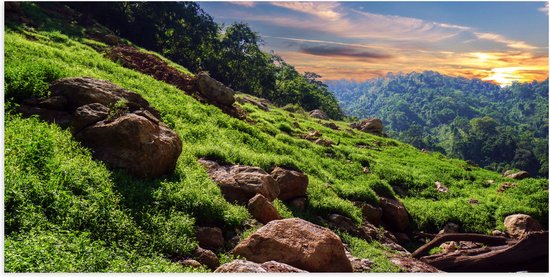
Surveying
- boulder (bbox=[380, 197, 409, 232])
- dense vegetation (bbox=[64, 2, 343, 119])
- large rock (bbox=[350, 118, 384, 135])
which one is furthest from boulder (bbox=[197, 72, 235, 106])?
large rock (bbox=[350, 118, 384, 135])

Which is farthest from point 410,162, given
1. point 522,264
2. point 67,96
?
point 67,96

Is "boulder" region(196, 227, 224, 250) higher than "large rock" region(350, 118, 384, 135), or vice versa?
"boulder" region(196, 227, 224, 250)

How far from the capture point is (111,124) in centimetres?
1152

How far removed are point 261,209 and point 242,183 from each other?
4.99ft

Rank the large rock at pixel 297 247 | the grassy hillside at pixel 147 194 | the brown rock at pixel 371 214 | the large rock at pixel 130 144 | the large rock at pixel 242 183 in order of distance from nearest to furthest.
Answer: the grassy hillside at pixel 147 194
the large rock at pixel 297 247
the large rock at pixel 130 144
the large rock at pixel 242 183
the brown rock at pixel 371 214

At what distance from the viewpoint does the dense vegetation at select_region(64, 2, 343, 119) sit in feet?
185

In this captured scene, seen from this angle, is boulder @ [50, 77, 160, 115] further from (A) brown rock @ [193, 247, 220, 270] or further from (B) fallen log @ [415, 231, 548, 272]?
(B) fallen log @ [415, 231, 548, 272]

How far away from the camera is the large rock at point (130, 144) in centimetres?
1134

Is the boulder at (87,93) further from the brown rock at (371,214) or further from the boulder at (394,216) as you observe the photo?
the boulder at (394,216)

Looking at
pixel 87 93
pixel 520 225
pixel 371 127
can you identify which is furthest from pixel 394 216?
pixel 371 127

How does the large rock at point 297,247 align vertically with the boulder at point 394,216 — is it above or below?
above

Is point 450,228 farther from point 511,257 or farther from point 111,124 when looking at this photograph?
point 111,124

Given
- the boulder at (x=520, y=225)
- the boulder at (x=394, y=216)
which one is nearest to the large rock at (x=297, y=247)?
the boulder at (x=394, y=216)

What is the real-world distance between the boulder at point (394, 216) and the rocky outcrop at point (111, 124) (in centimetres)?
1069
